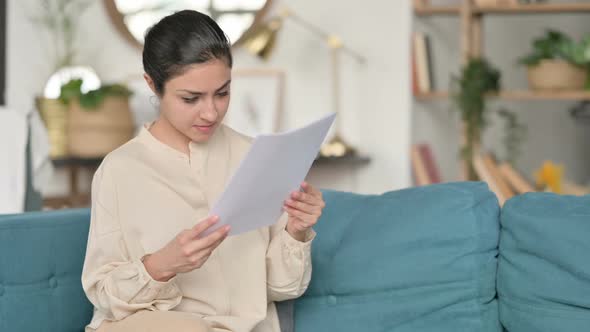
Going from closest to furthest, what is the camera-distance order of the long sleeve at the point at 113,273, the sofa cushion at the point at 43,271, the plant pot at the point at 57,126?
1. the long sleeve at the point at 113,273
2. the sofa cushion at the point at 43,271
3. the plant pot at the point at 57,126

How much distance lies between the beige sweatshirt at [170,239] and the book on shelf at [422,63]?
301 centimetres

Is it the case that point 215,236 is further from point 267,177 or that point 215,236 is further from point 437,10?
point 437,10

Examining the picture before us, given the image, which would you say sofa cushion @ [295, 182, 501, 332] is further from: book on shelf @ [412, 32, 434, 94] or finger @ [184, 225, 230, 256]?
book on shelf @ [412, 32, 434, 94]

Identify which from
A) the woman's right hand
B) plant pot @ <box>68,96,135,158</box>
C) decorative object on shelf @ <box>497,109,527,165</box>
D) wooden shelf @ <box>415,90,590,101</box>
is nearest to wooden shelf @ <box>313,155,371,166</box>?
wooden shelf @ <box>415,90,590,101</box>

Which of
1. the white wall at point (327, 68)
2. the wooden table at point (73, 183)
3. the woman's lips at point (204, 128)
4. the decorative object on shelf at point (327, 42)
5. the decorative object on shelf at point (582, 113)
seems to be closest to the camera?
the woman's lips at point (204, 128)

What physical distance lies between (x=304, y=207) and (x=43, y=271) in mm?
622

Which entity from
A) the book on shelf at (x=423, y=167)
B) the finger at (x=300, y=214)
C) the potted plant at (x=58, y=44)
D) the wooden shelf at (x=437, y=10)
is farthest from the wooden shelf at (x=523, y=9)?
the finger at (x=300, y=214)

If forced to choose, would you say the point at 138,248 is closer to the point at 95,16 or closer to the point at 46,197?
the point at 46,197

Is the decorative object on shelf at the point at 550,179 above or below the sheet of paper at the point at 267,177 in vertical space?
below

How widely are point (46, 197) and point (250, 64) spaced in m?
1.26

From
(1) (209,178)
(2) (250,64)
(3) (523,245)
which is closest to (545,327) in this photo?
(3) (523,245)

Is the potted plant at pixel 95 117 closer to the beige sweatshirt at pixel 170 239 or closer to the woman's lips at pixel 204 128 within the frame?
the beige sweatshirt at pixel 170 239

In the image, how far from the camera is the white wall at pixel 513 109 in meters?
5.38

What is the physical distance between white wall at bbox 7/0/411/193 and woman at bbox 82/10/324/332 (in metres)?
3.06
